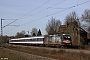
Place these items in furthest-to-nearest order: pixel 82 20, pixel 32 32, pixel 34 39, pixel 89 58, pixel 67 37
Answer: pixel 32 32 < pixel 82 20 < pixel 34 39 < pixel 67 37 < pixel 89 58

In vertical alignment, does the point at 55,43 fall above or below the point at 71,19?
below

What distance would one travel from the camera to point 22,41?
258ft

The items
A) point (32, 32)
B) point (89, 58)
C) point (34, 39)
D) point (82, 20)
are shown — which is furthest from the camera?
point (32, 32)

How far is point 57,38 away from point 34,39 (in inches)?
681

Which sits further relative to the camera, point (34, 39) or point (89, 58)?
point (34, 39)

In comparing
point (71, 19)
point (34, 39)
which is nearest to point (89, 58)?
point (34, 39)

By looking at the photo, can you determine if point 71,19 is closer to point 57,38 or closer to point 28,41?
point 28,41

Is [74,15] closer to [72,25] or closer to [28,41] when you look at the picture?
[72,25]

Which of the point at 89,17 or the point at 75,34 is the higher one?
the point at 89,17

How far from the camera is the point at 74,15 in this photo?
78.4 meters

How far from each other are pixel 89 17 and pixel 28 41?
21.1m

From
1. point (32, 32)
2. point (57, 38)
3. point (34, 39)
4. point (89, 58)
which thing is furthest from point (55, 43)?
point (32, 32)

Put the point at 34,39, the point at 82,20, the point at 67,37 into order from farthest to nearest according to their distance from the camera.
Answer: the point at 82,20 < the point at 34,39 < the point at 67,37

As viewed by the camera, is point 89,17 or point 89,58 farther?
point 89,17
